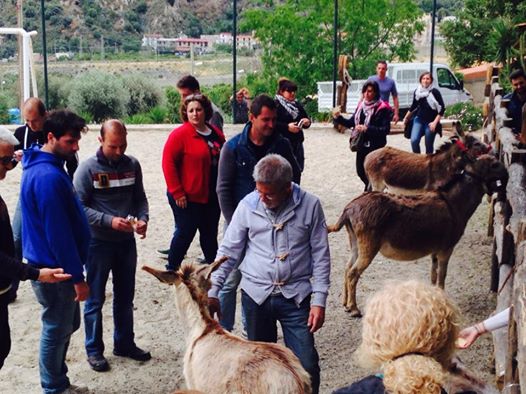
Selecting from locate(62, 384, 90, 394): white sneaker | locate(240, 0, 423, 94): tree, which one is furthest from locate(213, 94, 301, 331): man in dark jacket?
locate(240, 0, 423, 94): tree

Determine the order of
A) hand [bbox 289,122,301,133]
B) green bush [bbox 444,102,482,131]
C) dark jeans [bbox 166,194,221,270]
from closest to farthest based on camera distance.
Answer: dark jeans [bbox 166,194,221,270]
hand [bbox 289,122,301,133]
green bush [bbox 444,102,482,131]

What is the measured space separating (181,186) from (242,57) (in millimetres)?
42194

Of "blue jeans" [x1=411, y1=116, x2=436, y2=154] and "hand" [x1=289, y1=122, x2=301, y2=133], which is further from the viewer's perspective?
"blue jeans" [x1=411, y1=116, x2=436, y2=154]

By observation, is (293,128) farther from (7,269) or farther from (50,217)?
(7,269)

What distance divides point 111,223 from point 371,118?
4.45m

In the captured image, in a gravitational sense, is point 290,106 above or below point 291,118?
above

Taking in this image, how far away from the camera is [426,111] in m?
10.7

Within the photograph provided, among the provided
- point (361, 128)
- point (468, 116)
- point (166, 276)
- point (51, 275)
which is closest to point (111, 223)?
point (51, 275)

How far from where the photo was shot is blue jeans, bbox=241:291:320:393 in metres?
4.09

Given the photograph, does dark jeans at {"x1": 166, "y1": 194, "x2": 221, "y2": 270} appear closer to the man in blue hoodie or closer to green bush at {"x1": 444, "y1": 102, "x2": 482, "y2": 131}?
the man in blue hoodie

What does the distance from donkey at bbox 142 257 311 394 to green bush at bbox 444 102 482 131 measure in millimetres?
13108

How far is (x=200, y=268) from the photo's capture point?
4.09m

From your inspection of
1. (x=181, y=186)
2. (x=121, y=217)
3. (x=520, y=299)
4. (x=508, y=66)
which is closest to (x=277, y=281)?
(x=520, y=299)

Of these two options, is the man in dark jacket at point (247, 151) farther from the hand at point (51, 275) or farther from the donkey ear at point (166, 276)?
the hand at point (51, 275)
